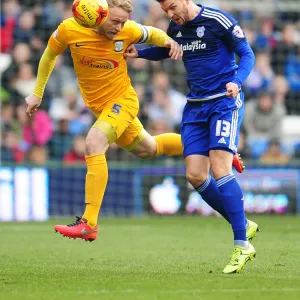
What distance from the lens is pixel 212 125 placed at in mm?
7945

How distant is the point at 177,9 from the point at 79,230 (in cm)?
209

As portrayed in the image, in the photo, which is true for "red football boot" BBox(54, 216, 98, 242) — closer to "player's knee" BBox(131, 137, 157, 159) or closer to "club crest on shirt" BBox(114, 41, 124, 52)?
"player's knee" BBox(131, 137, 157, 159)

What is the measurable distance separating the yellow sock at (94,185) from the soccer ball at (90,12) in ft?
3.91

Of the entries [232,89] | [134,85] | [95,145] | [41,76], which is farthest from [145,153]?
[134,85]

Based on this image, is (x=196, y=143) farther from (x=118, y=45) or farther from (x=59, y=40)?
(x=59, y=40)

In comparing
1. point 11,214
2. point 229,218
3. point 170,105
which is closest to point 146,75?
point 170,105

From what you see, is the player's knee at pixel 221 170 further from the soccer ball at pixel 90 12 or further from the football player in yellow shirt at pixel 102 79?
the soccer ball at pixel 90 12

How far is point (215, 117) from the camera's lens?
7.96 metres

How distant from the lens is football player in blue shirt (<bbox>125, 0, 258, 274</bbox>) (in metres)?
7.80

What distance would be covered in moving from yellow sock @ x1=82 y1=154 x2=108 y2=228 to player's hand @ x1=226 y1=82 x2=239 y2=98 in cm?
157

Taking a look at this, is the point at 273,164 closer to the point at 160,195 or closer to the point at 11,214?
the point at 160,195

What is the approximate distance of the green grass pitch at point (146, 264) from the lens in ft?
21.0

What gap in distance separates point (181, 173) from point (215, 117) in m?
8.27

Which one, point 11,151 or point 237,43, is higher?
point 237,43
